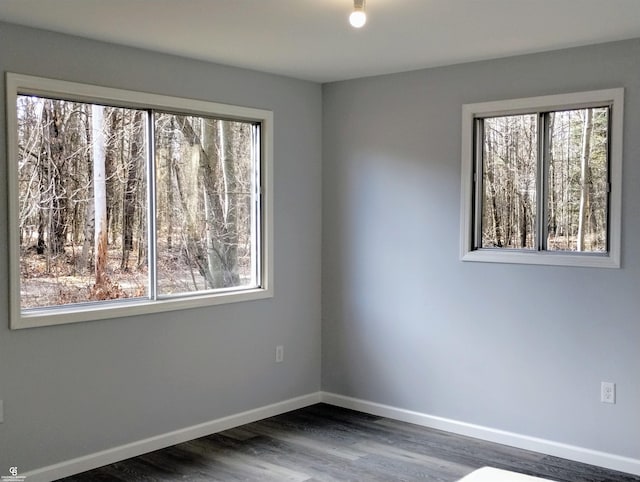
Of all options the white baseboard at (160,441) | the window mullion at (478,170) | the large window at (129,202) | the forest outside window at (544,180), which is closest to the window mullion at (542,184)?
the forest outside window at (544,180)

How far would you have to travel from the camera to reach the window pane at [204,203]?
4.27 m

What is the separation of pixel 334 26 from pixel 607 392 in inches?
101

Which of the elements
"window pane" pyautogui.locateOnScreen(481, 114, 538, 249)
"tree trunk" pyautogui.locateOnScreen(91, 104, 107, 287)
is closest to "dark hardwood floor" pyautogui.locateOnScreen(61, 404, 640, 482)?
"tree trunk" pyautogui.locateOnScreen(91, 104, 107, 287)

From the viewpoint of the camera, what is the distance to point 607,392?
3.88m

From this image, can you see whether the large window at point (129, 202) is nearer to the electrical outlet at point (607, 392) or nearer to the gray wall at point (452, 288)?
the gray wall at point (452, 288)

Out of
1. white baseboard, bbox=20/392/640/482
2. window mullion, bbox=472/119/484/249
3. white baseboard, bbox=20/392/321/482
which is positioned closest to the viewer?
white baseboard, bbox=20/392/321/482

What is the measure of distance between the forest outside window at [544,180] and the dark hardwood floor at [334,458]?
1.18m

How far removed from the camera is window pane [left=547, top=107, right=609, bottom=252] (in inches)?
156

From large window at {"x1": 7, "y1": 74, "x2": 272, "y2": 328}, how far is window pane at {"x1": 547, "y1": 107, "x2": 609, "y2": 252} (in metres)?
1.93

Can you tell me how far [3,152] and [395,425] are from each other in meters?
3.00

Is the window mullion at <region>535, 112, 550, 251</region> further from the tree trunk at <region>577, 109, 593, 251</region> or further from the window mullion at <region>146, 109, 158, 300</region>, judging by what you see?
the window mullion at <region>146, 109, 158, 300</region>

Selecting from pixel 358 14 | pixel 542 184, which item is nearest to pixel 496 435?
pixel 542 184

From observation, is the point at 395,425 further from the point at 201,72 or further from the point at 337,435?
the point at 201,72

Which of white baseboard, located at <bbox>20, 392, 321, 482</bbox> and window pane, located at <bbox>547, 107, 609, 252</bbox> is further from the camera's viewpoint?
window pane, located at <bbox>547, 107, 609, 252</bbox>
